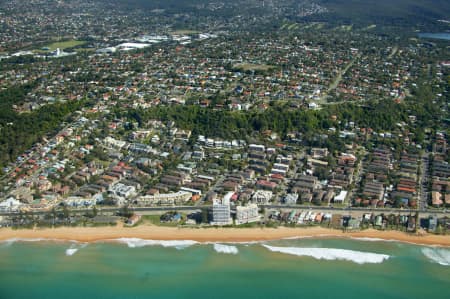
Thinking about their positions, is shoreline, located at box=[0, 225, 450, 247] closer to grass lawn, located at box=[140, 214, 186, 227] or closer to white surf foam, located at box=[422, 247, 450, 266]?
grass lawn, located at box=[140, 214, 186, 227]

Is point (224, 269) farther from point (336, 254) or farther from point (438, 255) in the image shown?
point (438, 255)

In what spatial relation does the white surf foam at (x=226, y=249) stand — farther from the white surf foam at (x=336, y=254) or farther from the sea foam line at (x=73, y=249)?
the sea foam line at (x=73, y=249)

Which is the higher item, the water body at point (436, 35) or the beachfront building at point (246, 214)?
the water body at point (436, 35)

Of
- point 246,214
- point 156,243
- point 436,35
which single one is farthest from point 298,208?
point 436,35

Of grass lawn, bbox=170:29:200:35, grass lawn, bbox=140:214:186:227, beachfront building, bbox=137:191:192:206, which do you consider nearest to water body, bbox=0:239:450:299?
grass lawn, bbox=140:214:186:227

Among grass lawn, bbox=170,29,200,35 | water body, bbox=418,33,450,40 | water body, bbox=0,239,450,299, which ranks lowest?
water body, bbox=0,239,450,299

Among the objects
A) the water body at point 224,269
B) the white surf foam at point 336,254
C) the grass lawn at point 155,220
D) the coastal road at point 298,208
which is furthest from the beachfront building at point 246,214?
the grass lawn at point 155,220

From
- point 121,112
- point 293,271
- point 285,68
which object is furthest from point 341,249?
point 285,68
